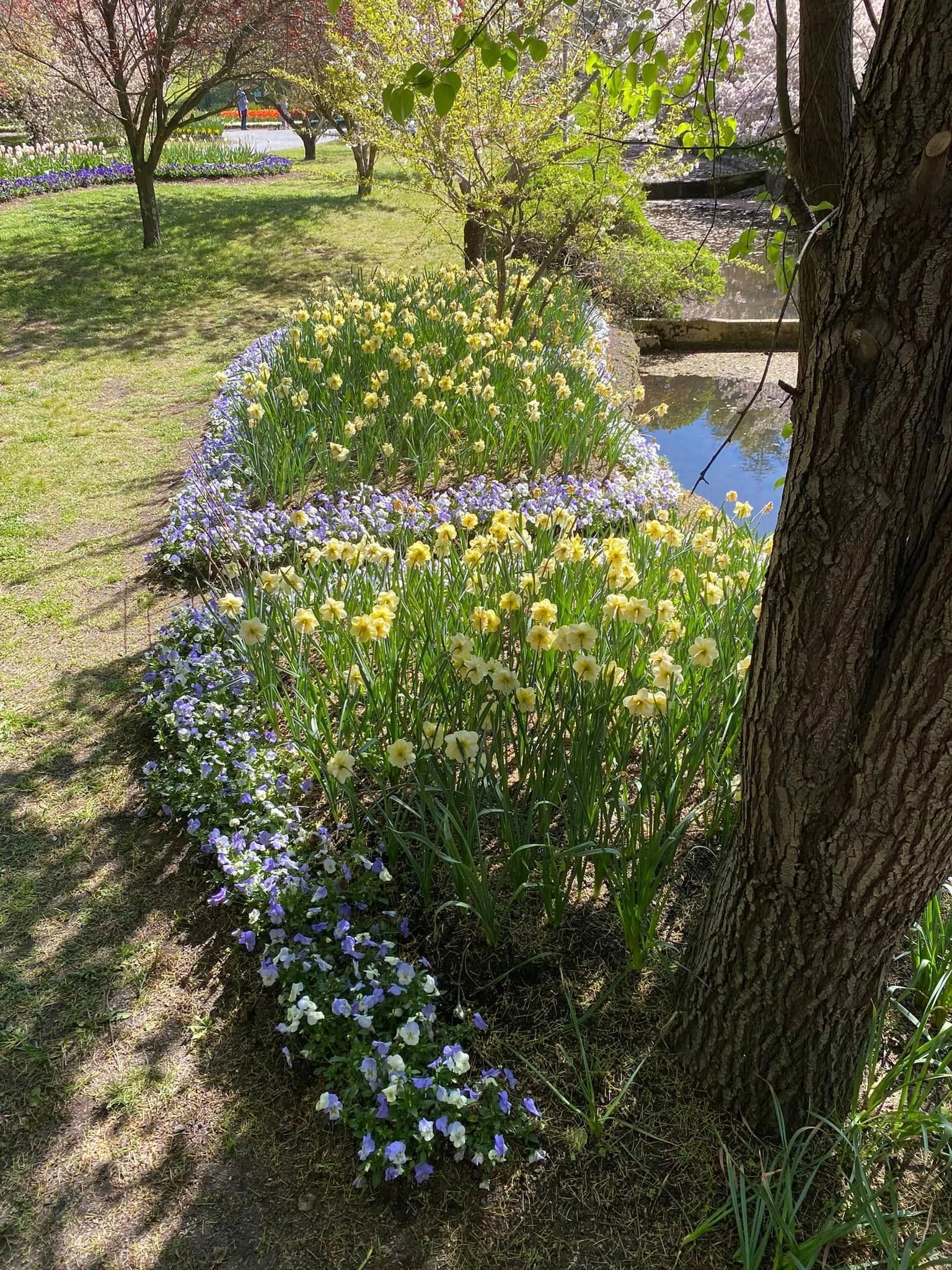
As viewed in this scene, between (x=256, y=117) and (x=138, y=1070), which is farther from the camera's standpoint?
(x=256, y=117)

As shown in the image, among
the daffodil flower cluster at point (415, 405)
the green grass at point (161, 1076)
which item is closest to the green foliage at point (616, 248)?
the daffodil flower cluster at point (415, 405)

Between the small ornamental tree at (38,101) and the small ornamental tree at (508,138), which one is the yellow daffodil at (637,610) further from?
the small ornamental tree at (38,101)

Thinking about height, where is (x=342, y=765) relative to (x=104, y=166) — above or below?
below

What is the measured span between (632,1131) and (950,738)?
3.74ft

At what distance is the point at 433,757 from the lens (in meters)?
2.28

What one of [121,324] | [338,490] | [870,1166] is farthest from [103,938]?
[121,324]

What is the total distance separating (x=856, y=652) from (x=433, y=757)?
1.16m

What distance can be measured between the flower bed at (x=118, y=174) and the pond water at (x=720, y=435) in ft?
36.0

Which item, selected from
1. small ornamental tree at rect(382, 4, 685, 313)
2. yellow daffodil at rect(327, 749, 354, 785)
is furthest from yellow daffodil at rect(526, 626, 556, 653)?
small ornamental tree at rect(382, 4, 685, 313)

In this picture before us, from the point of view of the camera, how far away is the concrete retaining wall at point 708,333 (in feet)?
31.4

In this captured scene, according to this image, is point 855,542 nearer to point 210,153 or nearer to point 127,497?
point 127,497

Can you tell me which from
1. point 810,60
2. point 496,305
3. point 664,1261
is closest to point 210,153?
point 496,305

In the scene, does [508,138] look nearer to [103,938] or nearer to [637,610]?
[637,610]

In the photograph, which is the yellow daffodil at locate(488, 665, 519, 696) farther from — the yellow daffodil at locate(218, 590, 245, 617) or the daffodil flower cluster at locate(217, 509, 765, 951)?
the yellow daffodil at locate(218, 590, 245, 617)
